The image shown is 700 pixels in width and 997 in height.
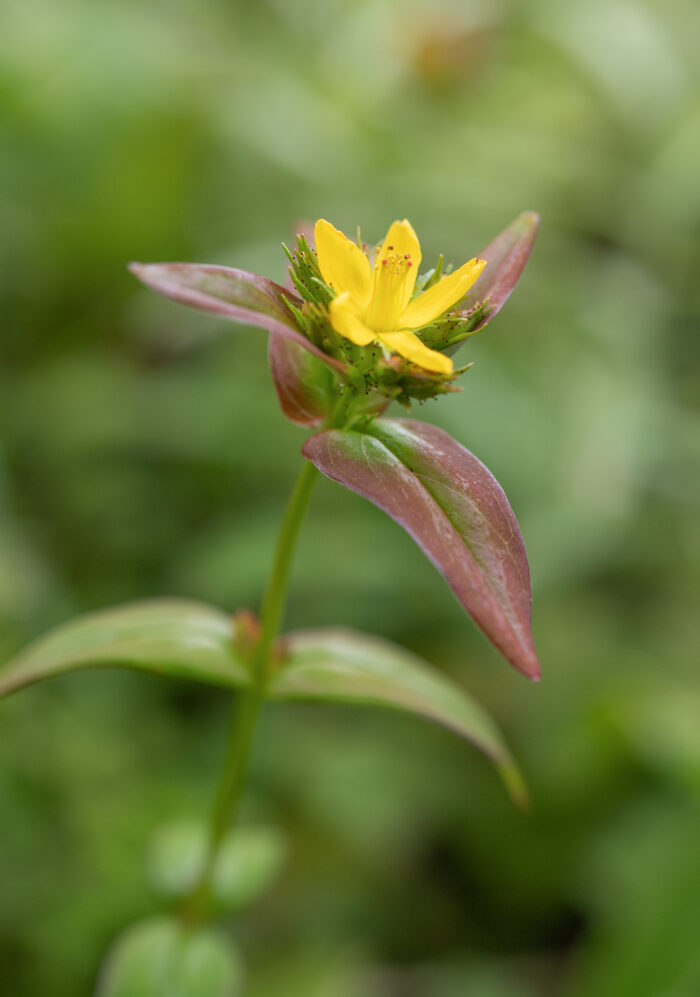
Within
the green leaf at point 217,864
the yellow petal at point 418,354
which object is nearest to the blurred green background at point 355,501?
the green leaf at point 217,864

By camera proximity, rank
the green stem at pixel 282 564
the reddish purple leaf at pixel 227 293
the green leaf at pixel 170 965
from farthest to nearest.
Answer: the green leaf at pixel 170 965 < the green stem at pixel 282 564 < the reddish purple leaf at pixel 227 293

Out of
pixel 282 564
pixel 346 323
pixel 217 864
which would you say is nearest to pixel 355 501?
pixel 217 864

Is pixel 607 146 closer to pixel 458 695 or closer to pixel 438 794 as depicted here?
pixel 438 794

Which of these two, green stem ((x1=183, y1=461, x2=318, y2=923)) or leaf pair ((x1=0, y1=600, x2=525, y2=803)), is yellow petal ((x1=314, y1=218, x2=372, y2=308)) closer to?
green stem ((x1=183, y1=461, x2=318, y2=923))

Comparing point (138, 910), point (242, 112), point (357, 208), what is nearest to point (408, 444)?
point (138, 910)

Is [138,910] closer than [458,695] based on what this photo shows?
No

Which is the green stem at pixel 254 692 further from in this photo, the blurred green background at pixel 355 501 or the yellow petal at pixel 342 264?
the blurred green background at pixel 355 501

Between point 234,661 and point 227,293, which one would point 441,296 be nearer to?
point 227,293
